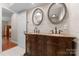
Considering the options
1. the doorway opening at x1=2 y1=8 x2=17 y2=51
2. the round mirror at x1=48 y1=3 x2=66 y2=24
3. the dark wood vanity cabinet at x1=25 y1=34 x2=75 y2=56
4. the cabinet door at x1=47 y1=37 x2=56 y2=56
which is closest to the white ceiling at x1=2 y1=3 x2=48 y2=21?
the doorway opening at x1=2 y1=8 x2=17 y2=51

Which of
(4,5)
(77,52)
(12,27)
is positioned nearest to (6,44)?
(12,27)

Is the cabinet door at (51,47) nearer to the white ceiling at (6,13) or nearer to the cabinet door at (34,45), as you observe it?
the cabinet door at (34,45)

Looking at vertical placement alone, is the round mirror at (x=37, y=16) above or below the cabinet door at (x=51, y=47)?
above

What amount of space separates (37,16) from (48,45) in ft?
1.32

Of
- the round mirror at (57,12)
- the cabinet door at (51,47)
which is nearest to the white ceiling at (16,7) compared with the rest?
the round mirror at (57,12)

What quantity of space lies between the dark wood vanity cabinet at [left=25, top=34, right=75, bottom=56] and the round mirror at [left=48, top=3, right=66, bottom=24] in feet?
0.72

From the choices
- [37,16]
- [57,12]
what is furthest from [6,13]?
[57,12]

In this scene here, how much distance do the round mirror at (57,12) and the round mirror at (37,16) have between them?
0.11 m

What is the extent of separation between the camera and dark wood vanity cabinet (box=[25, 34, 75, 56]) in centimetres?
123

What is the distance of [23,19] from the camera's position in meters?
1.26

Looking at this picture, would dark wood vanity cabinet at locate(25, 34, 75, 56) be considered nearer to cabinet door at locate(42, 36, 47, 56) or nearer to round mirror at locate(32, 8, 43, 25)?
cabinet door at locate(42, 36, 47, 56)

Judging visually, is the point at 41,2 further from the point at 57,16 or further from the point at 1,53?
the point at 1,53

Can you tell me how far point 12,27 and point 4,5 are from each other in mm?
288

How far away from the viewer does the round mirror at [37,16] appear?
1271mm
